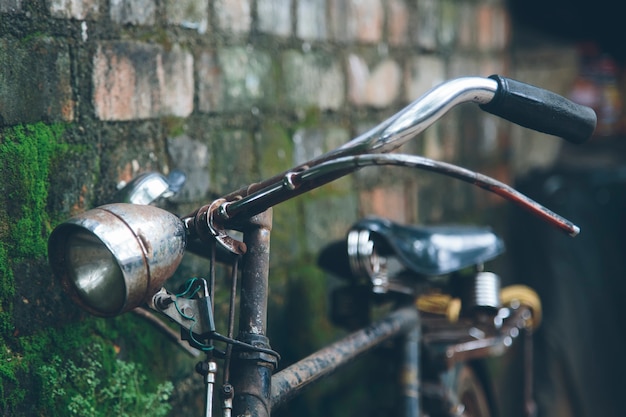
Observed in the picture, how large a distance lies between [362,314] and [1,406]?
40.5 inches

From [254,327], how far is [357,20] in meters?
1.60

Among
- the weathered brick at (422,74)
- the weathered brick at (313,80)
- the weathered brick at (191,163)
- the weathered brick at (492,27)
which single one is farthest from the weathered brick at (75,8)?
the weathered brick at (492,27)

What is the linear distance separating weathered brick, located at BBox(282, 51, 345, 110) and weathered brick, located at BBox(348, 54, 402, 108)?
0.24 ft

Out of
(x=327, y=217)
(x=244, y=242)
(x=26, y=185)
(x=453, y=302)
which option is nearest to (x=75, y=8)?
(x=26, y=185)

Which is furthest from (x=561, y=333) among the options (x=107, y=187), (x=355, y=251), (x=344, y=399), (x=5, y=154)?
(x=5, y=154)

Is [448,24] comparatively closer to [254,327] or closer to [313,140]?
[313,140]

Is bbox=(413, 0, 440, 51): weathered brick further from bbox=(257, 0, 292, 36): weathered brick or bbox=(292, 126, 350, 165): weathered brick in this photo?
bbox=(257, 0, 292, 36): weathered brick

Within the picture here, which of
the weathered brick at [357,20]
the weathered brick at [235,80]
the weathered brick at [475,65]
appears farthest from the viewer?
the weathered brick at [475,65]

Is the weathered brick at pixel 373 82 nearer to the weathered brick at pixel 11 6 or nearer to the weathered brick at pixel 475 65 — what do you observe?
the weathered brick at pixel 475 65

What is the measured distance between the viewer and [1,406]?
1550mm

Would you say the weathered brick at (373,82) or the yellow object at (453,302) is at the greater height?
the weathered brick at (373,82)

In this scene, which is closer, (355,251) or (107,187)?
(107,187)

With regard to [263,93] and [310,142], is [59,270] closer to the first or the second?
[263,93]

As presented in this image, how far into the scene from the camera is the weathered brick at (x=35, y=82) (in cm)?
155
